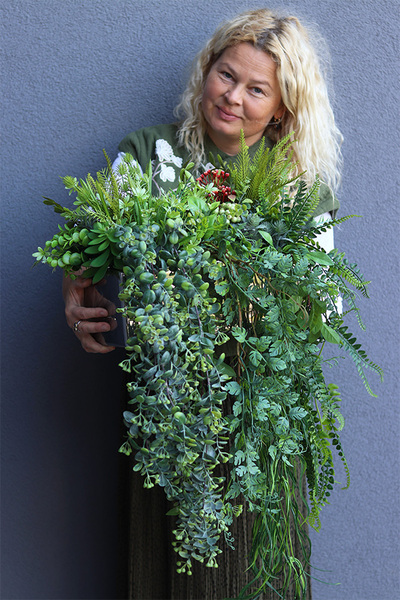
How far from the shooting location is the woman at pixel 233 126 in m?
1.17

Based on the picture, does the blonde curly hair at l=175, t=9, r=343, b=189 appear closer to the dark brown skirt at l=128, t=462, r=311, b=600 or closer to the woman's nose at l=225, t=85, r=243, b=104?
the woman's nose at l=225, t=85, r=243, b=104

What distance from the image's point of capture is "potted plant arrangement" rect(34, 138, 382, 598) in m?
0.79

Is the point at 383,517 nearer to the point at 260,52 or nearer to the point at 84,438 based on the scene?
the point at 84,438

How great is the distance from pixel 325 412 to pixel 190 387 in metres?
0.29

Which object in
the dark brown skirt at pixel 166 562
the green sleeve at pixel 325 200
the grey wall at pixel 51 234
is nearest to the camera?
the dark brown skirt at pixel 166 562

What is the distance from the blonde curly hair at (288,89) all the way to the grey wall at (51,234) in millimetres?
153

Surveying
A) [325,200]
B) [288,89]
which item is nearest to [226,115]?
[288,89]

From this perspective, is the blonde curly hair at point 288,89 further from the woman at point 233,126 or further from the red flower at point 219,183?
the red flower at point 219,183

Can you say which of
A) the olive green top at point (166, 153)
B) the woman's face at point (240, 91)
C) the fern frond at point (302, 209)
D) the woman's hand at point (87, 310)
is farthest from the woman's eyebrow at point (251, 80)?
the woman's hand at point (87, 310)

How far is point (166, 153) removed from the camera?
1250mm

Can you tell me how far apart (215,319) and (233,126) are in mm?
526

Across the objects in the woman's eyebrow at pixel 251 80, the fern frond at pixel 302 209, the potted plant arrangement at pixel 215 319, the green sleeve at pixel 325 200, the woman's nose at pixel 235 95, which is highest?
the woman's eyebrow at pixel 251 80

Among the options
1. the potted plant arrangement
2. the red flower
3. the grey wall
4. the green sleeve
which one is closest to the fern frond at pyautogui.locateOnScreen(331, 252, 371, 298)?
the potted plant arrangement

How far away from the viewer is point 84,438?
4.77 ft
